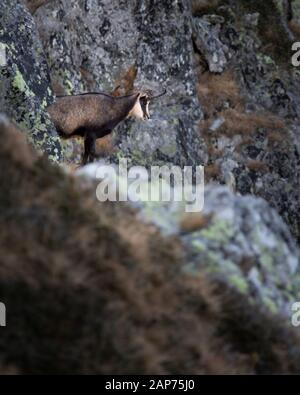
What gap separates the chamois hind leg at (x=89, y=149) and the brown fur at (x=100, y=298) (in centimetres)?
1240

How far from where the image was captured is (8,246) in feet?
23.6

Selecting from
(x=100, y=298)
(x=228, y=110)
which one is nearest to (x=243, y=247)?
(x=100, y=298)

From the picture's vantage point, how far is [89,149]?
21750 millimetres

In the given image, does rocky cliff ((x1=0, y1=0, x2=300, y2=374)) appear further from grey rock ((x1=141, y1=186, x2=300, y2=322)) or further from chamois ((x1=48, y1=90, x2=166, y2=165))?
chamois ((x1=48, y1=90, x2=166, y2=165))

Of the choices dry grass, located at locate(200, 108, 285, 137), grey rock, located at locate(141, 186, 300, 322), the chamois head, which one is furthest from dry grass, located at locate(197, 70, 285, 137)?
grey rock, located at locate(141, 186, 300, 322)

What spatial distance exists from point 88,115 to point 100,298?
14757 mm

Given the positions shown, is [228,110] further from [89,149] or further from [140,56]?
[89,149]

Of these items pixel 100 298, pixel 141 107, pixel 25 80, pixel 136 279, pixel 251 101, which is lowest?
pixel 100 298

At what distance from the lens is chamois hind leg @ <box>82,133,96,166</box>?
21453mm

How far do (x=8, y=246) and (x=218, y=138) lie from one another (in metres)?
26.7

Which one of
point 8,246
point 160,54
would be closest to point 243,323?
point 8,246

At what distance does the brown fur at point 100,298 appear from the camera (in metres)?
6.93

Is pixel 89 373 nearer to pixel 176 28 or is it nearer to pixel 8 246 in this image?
pixel 8 246
